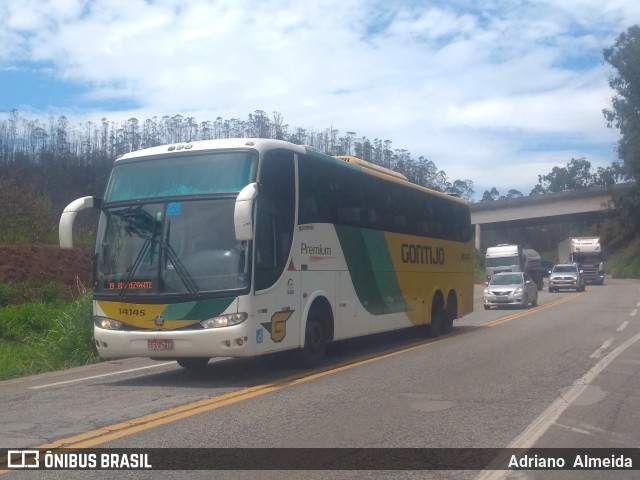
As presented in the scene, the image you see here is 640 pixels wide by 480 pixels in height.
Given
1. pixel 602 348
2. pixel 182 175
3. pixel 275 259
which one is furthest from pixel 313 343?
pixel 602 348

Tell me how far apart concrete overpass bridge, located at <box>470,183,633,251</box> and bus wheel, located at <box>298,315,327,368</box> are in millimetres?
64533

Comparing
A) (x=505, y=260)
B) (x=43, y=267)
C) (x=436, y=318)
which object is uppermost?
(x=505, y=260)

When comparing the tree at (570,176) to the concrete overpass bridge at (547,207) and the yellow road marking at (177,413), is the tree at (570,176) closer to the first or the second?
the concrete overpass bridge at (547,207)

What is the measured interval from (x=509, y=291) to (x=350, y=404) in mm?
23416

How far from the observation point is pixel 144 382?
11898 mm

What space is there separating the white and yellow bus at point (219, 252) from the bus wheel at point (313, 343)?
18mm

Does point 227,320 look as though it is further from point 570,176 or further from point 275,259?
point 570,176

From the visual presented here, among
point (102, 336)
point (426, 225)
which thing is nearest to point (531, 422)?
point (102, 336)

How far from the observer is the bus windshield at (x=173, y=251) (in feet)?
36.4

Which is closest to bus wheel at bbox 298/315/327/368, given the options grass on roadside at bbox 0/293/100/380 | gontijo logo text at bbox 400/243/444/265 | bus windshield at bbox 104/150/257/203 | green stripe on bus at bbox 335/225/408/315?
green stripe on bus at bbox 335/225/408/315

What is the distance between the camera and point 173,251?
11.3m

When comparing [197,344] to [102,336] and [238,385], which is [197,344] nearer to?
[238,385]

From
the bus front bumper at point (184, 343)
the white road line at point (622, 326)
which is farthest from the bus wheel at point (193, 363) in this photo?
the white road line at point (622, 326)

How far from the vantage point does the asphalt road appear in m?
7.74
